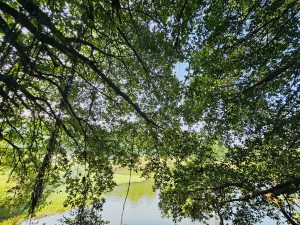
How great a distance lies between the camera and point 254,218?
38.3 feet

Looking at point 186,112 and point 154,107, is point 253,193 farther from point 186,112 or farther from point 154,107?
point 154,107

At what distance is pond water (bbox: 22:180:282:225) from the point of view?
2563 cm

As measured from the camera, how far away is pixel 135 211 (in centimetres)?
3153

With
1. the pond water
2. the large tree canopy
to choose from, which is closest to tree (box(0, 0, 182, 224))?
the large tree canopy

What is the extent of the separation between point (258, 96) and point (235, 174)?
301cm

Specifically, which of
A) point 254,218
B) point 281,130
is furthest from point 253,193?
point 281,130

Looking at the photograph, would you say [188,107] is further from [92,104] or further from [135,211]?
[135,211]

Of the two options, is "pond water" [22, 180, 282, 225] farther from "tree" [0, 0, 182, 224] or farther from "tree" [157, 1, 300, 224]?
"tree" [0, 0, 182, 224]

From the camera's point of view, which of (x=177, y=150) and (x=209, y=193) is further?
(x=209, y=193)

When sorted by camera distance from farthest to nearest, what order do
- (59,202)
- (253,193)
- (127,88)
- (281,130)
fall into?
(59,202) < (127,88) < (253,193) < (281,130)

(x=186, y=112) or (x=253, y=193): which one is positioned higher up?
(x=186, y=112)

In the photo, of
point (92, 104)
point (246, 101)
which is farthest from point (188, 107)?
point (92, 104)

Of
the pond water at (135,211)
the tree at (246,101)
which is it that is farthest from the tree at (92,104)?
the pond water at (135,211)

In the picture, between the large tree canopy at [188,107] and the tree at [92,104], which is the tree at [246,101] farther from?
the tree at [92,104]
